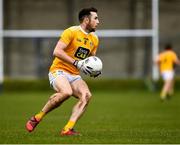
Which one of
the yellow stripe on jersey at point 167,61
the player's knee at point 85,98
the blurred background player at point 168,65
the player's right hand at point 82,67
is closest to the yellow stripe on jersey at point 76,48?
the player's right hand at point 82,67

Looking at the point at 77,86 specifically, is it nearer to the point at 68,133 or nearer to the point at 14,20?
the point at 68,133

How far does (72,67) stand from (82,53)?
1.03ft

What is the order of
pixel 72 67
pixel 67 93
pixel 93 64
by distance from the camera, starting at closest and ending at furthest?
pixel 67 93 → pixel 93 64 → pixel 72 67

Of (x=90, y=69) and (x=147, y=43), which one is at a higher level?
(x=90, y=69)

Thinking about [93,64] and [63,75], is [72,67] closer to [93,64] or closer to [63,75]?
[63,75]

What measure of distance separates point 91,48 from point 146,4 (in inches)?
958

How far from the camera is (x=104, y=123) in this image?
1780 cm

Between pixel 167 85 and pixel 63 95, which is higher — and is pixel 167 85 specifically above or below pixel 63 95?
below

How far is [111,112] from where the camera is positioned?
2261 cm

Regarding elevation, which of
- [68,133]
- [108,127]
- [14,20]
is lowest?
[14,20]

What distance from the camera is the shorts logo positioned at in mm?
14090

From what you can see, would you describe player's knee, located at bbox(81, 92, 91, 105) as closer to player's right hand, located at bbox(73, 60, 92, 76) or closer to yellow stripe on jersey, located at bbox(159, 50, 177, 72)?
player's right hand, located at bbox(73, 60, 92, 76)

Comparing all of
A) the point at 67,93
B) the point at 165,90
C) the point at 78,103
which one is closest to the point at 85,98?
the point at 78,103

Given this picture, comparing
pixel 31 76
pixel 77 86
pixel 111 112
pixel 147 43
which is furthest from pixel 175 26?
pixel 77 86
